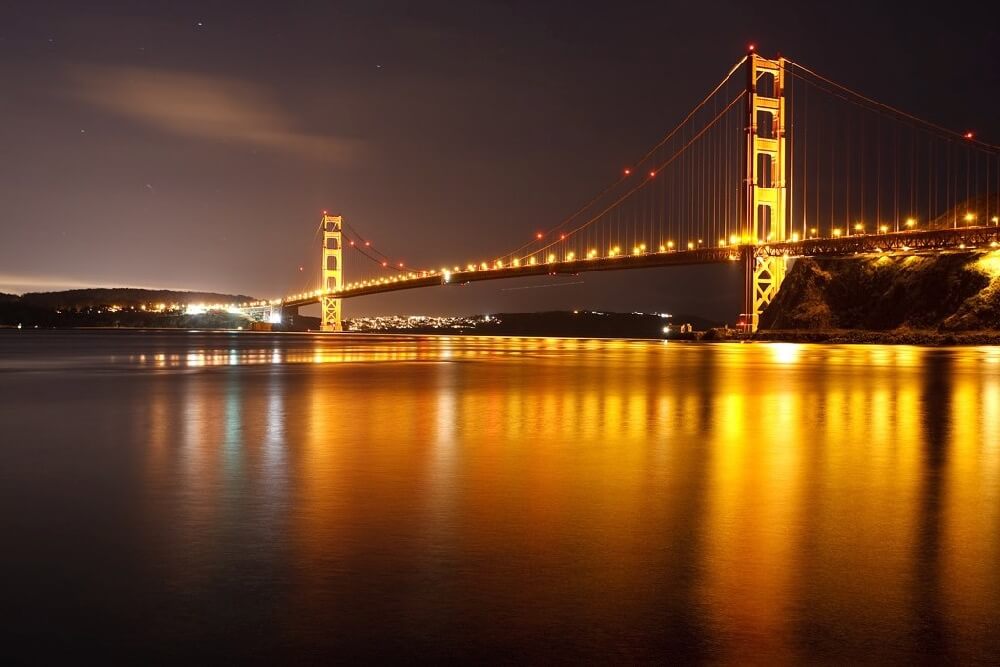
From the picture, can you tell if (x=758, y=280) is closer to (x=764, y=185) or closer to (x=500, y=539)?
(x=764, y=185)

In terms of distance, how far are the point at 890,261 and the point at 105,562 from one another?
2848 inches

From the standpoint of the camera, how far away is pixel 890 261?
69.0 metres

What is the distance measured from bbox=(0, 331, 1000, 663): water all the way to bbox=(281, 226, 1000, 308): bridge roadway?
47038 mm

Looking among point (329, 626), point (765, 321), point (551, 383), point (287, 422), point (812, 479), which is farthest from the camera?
point (765, 321)

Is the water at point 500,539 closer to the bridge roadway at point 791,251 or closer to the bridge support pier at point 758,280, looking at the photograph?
the bridge roadway at point 791,251

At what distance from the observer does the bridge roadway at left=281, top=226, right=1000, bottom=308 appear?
174 feet

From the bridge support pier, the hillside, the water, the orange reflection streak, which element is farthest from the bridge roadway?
the water

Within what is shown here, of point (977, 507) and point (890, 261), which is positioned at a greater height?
point (890, 261)

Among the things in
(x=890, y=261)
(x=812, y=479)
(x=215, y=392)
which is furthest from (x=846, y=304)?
(x=812, y=479)

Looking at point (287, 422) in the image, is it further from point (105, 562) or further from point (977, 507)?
point (977, 507)

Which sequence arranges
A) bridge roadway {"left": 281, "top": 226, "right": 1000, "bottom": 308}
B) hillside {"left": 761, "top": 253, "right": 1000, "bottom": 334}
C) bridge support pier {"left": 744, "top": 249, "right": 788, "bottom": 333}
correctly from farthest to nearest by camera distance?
bridge support pier {"left": 744, "top": 249, "right": 788, "bottom": 333} → hillside {"left": 761, "top": 253, "right": 1000, "bottom": 334} → bridge roadway {"left": 281, "top": 226, "right": 1000, "bottom": 308}

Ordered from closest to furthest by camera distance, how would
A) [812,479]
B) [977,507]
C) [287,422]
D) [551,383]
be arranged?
1. [977,507]
2. [812,479]
3. [287,422]
4. [551,383]

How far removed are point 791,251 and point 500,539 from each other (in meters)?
58.1

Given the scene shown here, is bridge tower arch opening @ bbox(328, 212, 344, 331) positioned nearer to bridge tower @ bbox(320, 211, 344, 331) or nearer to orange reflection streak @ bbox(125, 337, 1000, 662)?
bridge tower @ bbox(320, 211, 344, 331)
